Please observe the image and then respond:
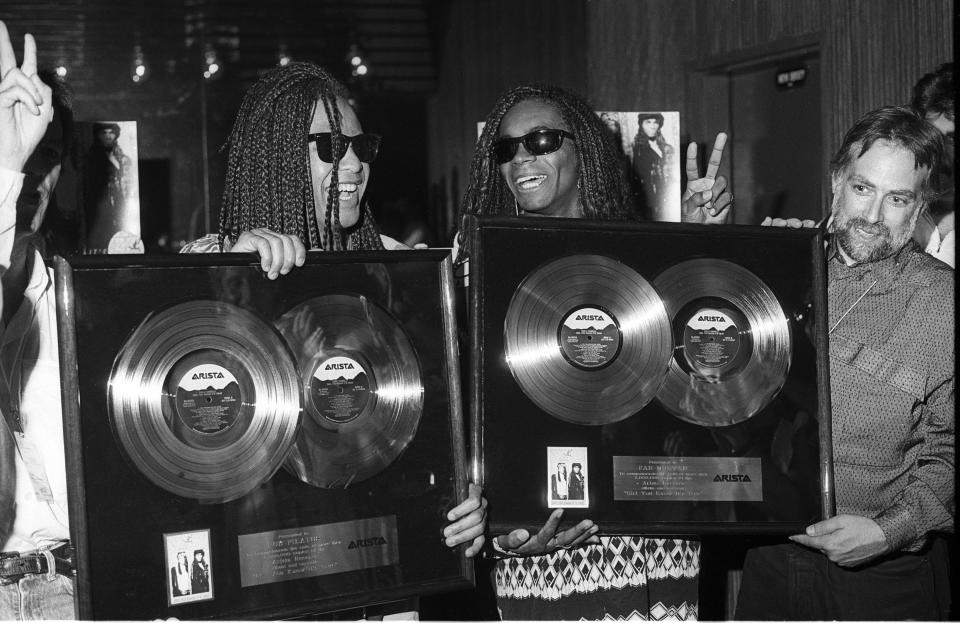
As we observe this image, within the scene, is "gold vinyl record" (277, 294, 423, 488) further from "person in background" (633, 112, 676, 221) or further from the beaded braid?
"person in background" (633, 112, 676, 221)

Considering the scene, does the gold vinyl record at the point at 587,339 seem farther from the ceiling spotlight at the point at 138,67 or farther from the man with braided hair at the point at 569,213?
the ceiling spotlight at the point at 138,67

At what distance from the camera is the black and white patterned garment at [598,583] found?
227 cm

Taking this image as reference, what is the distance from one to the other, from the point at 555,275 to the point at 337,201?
0.51m

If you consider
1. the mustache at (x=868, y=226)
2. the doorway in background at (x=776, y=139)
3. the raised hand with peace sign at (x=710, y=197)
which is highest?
the doorway in background at (x=776, y=139)

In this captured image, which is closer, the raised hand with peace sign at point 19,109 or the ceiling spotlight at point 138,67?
the raised hand with peace sign at point 19,109

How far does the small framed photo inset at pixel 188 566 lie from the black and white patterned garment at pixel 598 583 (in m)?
0.76

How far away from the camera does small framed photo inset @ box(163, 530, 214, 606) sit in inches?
69.4

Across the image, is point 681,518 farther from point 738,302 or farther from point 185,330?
point 185,330

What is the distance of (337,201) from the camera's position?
2.24 m

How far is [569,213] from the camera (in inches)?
105

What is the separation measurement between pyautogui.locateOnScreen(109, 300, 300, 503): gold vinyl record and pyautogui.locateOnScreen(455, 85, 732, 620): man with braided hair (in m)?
0.50

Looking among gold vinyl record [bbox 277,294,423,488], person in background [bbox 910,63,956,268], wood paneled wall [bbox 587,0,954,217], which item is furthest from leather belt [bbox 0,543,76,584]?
wood paneled wall [bbox 587,0,954,217]

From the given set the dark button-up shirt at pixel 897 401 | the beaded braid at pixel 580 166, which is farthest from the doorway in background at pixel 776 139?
the dark button-up shirt at pixel 897 401

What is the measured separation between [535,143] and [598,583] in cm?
106
